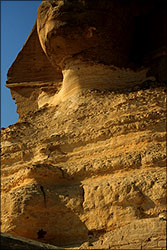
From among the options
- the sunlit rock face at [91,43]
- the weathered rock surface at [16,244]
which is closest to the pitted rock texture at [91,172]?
the sunlit rock face at [91,43]

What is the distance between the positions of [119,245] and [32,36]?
28.2 ft

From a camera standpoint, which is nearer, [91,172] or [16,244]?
[16,244]

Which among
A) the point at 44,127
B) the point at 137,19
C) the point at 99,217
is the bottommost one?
the point at 99,217

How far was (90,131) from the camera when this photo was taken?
32.0 ft

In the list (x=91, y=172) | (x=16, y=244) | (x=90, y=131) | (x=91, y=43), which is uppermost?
(x=91, y=43)

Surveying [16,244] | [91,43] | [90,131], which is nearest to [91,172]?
[90,131]

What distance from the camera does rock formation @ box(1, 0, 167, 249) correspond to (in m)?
8.19

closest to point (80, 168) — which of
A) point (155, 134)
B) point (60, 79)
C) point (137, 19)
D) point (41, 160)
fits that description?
point (41, 160)

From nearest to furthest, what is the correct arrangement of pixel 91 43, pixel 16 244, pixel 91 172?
pixel 16 244
pixel 91 172
pixel 91 43

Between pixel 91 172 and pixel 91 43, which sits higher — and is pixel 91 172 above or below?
below

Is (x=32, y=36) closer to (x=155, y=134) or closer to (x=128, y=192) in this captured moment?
(x=155, y=134)

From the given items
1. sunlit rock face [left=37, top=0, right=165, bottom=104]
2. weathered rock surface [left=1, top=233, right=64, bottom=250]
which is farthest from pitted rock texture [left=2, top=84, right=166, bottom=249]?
weathered rock surface [left=1, top=233, right=64, bottom=250]

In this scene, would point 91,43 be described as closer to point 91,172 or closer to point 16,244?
point 91,172

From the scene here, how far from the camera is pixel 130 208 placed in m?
8.06
